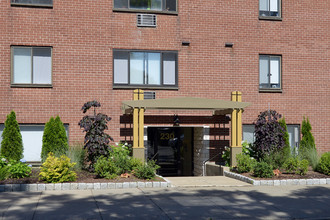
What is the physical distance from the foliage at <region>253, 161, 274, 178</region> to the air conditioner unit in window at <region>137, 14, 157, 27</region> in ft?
23.9

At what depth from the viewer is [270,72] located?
60.7 ft

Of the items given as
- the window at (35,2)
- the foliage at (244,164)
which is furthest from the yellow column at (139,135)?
the window at (35,2)

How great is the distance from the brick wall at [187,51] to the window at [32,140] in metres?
0.36

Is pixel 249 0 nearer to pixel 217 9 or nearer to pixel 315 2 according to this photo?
pixel 217 9

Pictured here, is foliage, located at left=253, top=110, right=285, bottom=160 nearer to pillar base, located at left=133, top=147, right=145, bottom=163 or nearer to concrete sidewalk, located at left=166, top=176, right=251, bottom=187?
concrete sidewalk, located at left=166, top=176, right=251, bottom=187

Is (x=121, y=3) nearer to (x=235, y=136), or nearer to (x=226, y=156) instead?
(x=235, y=136)

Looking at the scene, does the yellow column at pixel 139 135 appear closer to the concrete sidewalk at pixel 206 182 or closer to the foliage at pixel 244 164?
the concrete sidewalk at pixel 206 182

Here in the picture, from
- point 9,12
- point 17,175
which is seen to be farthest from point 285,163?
point 9,12

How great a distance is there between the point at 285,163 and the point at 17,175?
29.0 ft

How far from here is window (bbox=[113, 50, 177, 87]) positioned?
1700cm

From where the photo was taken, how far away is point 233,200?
1070cm

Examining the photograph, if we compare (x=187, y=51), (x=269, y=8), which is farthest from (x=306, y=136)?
(x=187, y=51)

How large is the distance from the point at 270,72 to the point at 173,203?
1024 centimetres

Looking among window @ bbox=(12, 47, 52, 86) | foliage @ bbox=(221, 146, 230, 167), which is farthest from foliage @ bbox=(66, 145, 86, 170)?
foliage @ bbox=(221, 146, 230, 167)
